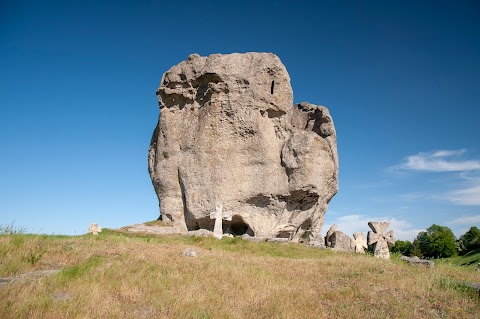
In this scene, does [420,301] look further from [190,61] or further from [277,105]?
[190,61]

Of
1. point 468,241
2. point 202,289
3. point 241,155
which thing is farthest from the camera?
point 468,241

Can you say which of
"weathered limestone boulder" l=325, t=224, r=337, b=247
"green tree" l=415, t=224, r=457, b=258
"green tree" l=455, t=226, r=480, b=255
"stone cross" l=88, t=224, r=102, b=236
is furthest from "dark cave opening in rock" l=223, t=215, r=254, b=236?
"green tree" l=455, t=226, r=480, b=255

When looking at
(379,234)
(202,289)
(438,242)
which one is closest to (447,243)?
(438,242)

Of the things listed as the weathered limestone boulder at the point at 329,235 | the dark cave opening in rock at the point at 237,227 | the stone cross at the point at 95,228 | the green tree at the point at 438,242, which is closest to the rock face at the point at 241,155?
the dark cave opening in rock at the point at 237,227

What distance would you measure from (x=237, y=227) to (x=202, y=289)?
29.4 m

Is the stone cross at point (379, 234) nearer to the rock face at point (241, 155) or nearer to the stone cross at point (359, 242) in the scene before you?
the stone cross at point (359, 242)

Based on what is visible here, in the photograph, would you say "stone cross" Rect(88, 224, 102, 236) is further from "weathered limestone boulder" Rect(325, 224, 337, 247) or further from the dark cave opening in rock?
"weathered limestone boulder" Rect(325, 224, 337, 247)

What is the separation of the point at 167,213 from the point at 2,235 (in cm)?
2477

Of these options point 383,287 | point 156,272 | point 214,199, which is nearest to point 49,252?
point 156,272

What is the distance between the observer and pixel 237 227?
39094 mm

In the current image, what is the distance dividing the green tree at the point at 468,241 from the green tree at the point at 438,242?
1.37 meters

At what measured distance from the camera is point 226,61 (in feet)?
129

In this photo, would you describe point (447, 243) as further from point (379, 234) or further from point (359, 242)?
point (379, 234)

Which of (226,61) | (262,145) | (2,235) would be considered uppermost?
(226,61)
